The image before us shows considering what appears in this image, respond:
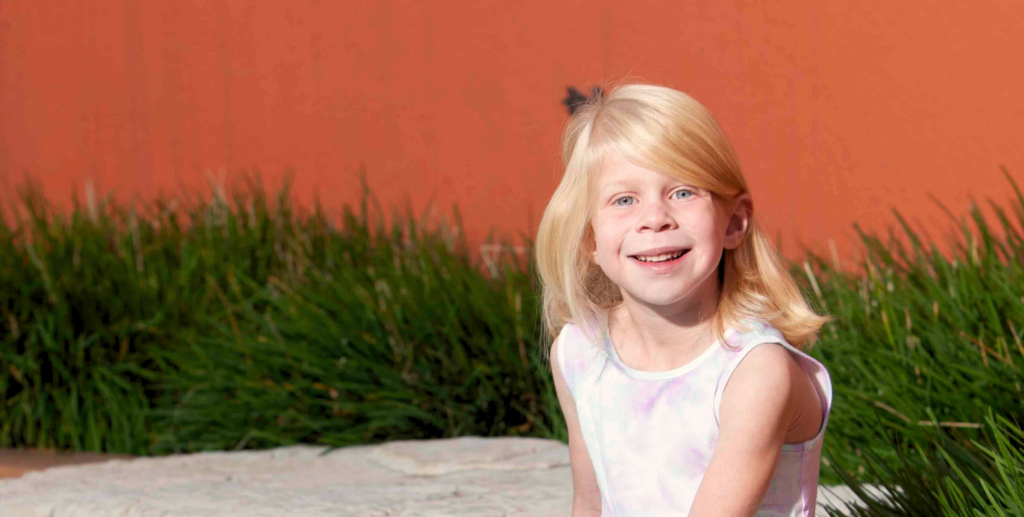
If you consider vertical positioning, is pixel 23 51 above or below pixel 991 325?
above

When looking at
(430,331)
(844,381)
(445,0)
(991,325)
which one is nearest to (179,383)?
(430,331)

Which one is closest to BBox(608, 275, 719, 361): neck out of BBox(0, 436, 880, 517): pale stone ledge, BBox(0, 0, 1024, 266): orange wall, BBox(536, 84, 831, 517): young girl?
BBox(536, 84, 831, 517): young girl

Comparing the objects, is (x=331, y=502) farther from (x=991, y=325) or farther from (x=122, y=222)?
(x=122, y=222)

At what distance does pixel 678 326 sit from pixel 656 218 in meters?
0.19

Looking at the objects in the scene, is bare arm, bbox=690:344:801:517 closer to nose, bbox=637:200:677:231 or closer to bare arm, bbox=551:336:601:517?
nose, bbox=637:200:677:231

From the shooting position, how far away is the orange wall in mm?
2744

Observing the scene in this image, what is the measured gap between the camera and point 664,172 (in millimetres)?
1309

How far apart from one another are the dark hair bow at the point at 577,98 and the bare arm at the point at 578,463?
358 millimetres

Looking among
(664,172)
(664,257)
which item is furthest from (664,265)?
(664,172)

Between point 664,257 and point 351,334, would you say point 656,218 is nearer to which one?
point 664,257

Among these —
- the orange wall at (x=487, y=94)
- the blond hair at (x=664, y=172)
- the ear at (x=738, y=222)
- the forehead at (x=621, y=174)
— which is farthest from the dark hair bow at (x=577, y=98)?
the orange wall at (x=487, y=94)

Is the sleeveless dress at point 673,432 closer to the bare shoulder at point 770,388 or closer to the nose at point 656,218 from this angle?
the bare shoulder at point 770,388

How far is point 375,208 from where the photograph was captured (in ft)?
12.6

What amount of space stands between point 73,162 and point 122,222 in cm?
86
